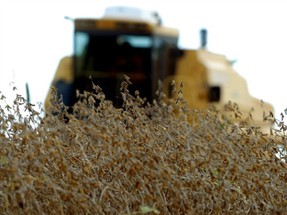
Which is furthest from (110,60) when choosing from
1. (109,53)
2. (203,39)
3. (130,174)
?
(130,174)

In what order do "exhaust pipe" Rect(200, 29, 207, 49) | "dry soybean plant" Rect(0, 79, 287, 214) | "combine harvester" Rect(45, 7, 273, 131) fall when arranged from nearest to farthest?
"dry soybean plant" Rect(0, 79, 287, 214) → "combine harvester" Rect(45, 7, 273, 131) → "exhaust pipe" Rect(200, 29, 207, 49)

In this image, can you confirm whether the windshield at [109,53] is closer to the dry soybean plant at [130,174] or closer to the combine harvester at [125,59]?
the combine harvester at [125,59]

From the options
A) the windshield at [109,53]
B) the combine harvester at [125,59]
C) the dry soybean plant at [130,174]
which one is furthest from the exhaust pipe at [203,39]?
the dry soybean plant at [130,174]

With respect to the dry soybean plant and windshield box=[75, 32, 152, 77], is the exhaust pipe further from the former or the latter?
the dry soybean plant

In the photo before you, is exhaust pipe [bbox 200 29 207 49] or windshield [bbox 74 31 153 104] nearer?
windshield [bbox 74 31 153 104]

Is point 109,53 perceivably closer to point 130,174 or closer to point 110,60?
point 110,60

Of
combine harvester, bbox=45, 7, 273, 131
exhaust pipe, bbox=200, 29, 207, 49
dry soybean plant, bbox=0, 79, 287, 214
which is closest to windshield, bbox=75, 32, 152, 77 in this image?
combine harvester, bbox=45, 7, 273, 131

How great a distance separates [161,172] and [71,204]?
44cm

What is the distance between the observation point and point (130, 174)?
338cm

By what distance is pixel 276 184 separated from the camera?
3.79 meters

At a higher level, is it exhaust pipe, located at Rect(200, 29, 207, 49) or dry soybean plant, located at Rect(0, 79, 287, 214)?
dry soybean plant, located at Rect(0, 79, 287, 214)

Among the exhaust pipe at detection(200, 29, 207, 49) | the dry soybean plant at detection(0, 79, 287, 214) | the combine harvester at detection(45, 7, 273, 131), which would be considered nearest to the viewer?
the dry soybean plant at detection(0, 79, 287, 214)

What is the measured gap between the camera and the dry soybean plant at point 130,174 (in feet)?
10.7

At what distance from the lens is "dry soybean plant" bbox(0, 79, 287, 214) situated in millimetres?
3256
